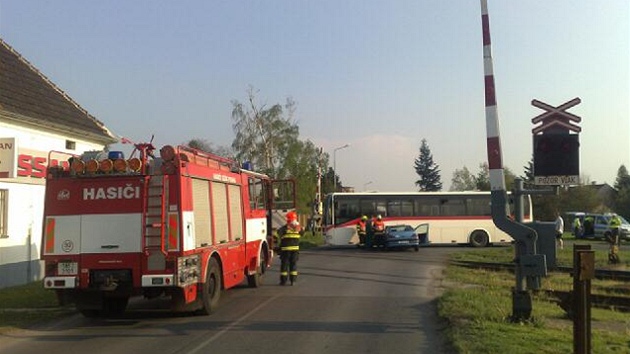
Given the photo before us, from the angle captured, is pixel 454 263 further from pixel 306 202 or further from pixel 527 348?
pixel 306 202

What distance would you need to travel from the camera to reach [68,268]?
978 cm

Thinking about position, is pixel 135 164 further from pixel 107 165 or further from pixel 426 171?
pixel 426 171

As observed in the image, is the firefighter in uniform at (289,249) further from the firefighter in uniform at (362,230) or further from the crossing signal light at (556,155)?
the firefighter in uniform at (362,230)

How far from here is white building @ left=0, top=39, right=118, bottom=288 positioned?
16344 millimetres

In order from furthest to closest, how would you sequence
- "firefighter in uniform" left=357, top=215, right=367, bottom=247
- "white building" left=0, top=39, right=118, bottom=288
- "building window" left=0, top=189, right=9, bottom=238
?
1. "firefighter in uniform" left=357, top=215, right=367, bottom=247
2. "white building" left=0, top=39, right=118, bottom=288
3. "building window" left=0, top=189, right=9, bottom=238

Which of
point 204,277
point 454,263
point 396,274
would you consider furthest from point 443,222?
point 204,277

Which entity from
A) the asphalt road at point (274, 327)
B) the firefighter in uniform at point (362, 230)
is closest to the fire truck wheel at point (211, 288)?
the asphalt road at point (274, 327)

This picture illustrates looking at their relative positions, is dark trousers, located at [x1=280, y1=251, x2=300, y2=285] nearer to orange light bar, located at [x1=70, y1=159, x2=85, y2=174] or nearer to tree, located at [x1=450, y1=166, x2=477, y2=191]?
orange light bar, located at [x1=70, y1=159, x2=85, y2=174]

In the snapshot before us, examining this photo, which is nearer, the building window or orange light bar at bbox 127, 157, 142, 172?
orange light bar at bbox 127, 157, 142, 172

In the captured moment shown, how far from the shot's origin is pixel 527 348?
730cm

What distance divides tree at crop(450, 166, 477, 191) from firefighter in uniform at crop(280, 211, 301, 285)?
86.6 meters

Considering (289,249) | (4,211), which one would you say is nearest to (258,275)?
(289,249)

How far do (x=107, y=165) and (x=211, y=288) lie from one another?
9.41ft

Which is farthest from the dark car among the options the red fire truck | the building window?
the red fire truck
